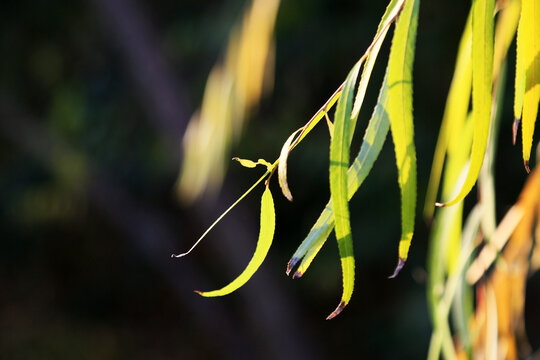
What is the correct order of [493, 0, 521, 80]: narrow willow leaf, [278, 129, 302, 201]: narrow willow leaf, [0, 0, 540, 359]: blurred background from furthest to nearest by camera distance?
[0, 0, 540, 359]: blurred background, [493, 0, 521, 80]: narrow willow leaf, [278, 129, 302, 201]: narrow willow leaf

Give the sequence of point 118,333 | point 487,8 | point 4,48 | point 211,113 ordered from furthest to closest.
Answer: point 118,333
point 4,48
point 211,113
point 487,8

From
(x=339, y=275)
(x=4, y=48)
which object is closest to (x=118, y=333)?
(x=339, y=275)

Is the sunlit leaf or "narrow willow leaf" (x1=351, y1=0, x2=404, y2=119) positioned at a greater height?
"narrow willow leaf" (x1=351, y1=0, x2=404, y2=119)

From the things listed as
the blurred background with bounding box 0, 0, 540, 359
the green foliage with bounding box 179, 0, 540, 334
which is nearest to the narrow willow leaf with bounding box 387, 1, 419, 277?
the green foliage with bounding box 179, 0, 540, 334

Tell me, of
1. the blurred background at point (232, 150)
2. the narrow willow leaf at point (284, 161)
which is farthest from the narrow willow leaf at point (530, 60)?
the blurred background at point (232, 150)

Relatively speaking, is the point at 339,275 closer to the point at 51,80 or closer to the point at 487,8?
the point at 51,80

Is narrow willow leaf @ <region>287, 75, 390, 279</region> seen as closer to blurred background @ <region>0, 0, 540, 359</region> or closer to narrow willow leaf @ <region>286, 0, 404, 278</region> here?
narrow willow leaf @ <region>286, 0, 404, 278</region>
